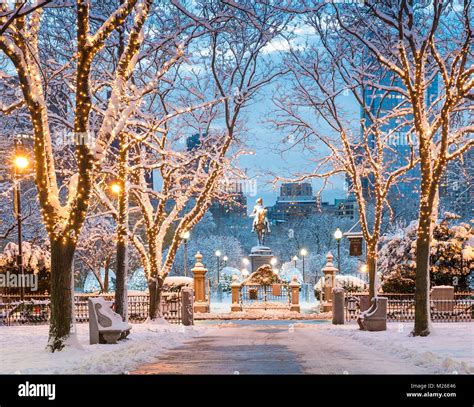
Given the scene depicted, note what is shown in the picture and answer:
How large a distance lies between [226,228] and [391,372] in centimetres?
7440

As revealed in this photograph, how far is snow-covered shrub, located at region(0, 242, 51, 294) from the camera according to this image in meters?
29.2

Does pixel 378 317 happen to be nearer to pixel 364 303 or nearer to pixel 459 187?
pixel 364 303

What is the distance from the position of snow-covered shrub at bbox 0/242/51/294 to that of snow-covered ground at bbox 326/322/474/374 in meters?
18.0

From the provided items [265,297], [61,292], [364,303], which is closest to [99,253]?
[265,297]

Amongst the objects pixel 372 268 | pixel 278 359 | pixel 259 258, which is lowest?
pixel 278 359

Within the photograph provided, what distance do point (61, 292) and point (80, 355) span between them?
1.43 meters

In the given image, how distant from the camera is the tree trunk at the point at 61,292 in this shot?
12.0m

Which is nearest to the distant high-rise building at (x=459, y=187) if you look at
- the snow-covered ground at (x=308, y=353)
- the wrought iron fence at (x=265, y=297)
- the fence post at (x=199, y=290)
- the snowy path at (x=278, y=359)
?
the wrought iron fence at (x=265, y=297)

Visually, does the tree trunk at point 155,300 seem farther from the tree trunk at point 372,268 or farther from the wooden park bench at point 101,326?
the tree trunk at point 372,268

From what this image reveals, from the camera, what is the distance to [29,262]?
97.5 feet

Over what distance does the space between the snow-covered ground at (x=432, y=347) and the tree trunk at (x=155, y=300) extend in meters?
7.09

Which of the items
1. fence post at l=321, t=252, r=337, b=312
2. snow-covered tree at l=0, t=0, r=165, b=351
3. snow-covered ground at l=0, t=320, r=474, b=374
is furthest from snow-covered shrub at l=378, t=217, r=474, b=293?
snow-covered tree at l=0, t=0, r=165, b=351

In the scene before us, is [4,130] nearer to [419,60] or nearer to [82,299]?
[82,299]

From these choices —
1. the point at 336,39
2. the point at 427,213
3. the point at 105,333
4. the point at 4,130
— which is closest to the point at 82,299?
the point at 4,130
